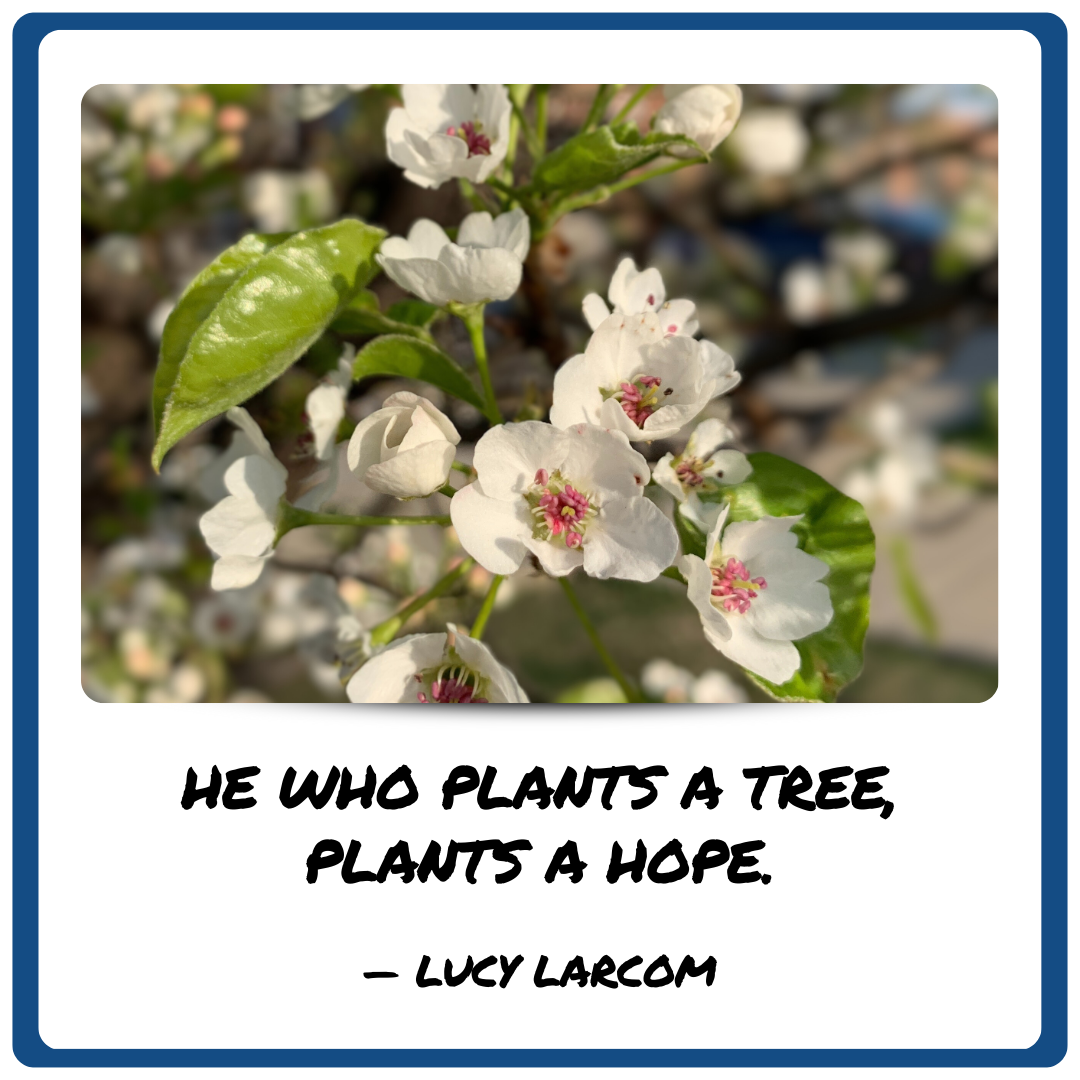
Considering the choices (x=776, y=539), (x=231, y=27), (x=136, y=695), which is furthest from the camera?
(x=136, y=695)

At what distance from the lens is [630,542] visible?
2.78 ft

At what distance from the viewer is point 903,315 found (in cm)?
112

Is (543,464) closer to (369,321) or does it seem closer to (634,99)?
(369,321)

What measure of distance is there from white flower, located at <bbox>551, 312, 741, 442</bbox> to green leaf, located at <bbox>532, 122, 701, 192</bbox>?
0.13m

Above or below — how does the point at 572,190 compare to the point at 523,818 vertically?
above

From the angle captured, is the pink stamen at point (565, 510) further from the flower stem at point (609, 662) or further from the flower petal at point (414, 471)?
the flower stem at point (609, 662)

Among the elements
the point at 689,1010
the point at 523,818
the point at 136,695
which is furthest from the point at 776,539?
the point at 136,695

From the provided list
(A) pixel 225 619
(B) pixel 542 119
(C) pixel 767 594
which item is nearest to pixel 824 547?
(C) pixel 767 594

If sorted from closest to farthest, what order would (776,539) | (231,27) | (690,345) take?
(690,345), (776,539), (231,27)

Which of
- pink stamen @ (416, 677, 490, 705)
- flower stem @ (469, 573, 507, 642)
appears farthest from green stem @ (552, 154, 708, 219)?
pink stamen @ (416, 677, 490, 705)

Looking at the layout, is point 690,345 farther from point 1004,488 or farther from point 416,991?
point 416,991

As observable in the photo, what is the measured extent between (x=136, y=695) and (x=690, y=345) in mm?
792

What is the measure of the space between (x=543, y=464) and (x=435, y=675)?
25 cm

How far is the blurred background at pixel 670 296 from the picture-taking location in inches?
42.1
